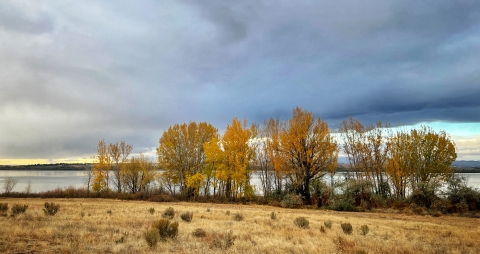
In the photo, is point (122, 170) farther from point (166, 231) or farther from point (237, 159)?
point (166, 231)

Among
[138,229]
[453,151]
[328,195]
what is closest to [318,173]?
[328,195]

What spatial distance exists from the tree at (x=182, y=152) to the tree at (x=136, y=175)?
733cm

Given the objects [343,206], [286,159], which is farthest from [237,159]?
[343,206]

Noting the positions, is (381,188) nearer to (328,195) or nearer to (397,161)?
(397,161)

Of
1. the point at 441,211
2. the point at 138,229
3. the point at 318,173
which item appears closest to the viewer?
the point at 138,229

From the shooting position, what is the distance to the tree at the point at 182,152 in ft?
142

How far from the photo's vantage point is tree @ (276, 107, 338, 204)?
33.6 m

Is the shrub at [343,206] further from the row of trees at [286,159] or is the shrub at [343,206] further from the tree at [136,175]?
the tree at [136,175]

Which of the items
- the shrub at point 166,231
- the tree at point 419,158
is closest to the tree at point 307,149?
the tree at point 419,158

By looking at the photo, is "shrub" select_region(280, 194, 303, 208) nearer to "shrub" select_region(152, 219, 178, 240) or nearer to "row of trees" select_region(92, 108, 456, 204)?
"row of trees" select_region(92, 108, 456, 204)

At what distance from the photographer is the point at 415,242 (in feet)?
38.8

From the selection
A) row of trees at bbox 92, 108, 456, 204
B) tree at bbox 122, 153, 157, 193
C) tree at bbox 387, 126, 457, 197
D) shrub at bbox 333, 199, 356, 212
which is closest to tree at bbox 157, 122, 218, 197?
row of trees at bbox 92, 108, 456, 204

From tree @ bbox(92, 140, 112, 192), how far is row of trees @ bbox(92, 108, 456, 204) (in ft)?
0.53

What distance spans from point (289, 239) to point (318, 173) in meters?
24.5
